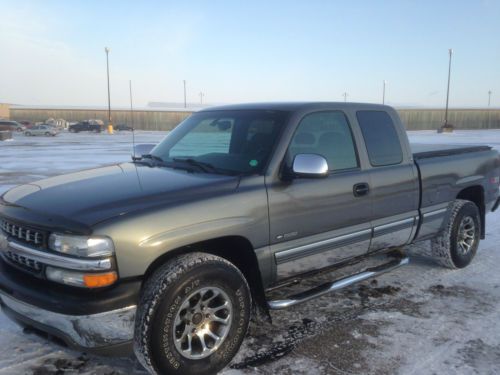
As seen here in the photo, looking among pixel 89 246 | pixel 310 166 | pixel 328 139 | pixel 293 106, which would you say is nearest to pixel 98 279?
pixel 89 246

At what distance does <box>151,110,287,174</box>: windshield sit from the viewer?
11.5ft

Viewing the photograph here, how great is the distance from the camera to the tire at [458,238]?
16.5 feet

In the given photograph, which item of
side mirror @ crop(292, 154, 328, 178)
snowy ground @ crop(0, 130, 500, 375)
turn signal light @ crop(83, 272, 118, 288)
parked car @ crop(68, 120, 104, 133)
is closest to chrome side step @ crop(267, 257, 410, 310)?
snowy ground @ crop(0, 130, 500, 375)

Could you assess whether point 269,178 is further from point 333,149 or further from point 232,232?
point 333,149

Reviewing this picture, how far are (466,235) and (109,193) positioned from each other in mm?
4149

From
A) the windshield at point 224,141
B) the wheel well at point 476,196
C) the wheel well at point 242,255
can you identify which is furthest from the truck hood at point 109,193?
the wheel well at point 476,196

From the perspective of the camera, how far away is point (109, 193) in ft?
9.73

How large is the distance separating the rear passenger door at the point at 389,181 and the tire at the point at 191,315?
1.61m

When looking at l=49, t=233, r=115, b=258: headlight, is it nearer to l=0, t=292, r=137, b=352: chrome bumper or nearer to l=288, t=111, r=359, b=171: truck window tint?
l=0, t=292, r=137, b=352: chrome bumper

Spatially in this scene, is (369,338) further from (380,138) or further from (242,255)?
(380,138)

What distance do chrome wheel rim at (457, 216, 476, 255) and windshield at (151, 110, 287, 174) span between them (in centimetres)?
282

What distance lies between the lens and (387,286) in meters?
4.68

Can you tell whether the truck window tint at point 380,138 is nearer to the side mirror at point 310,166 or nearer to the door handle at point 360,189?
the door handle at point 360,189

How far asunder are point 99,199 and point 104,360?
1.17 meters
